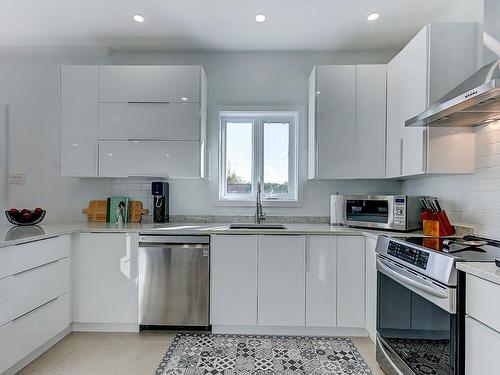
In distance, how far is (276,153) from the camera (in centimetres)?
335

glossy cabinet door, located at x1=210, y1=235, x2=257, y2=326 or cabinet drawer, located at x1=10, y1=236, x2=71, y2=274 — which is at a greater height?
cabinet drawer, located at x1=10, y1=236, x2=71, y2=274

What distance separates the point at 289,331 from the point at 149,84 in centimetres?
248

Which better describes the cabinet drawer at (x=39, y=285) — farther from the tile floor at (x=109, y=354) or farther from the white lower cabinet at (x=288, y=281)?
the white lower cabinet at (x=288, y=281)

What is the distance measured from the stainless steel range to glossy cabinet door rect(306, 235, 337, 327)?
1.45ft

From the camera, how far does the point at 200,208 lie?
3.23 meters

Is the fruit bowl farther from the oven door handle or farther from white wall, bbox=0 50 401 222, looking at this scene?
the oven door handle

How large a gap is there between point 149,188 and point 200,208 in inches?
22.1

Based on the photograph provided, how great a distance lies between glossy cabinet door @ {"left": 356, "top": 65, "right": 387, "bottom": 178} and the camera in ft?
9.17

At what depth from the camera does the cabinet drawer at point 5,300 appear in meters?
1.86

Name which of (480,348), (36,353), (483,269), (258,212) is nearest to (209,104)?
(258,212)

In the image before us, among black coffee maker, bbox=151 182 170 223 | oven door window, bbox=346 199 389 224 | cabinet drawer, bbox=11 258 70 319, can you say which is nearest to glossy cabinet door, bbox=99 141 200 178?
black coffee maker, bbox=151 182 170 223

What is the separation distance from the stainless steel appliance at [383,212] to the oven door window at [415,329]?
0.55 meters

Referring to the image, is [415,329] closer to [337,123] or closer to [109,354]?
[337,123]

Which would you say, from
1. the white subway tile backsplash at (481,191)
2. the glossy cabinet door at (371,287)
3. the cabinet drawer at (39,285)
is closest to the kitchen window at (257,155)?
the glossy cabinet door at (371,287)
